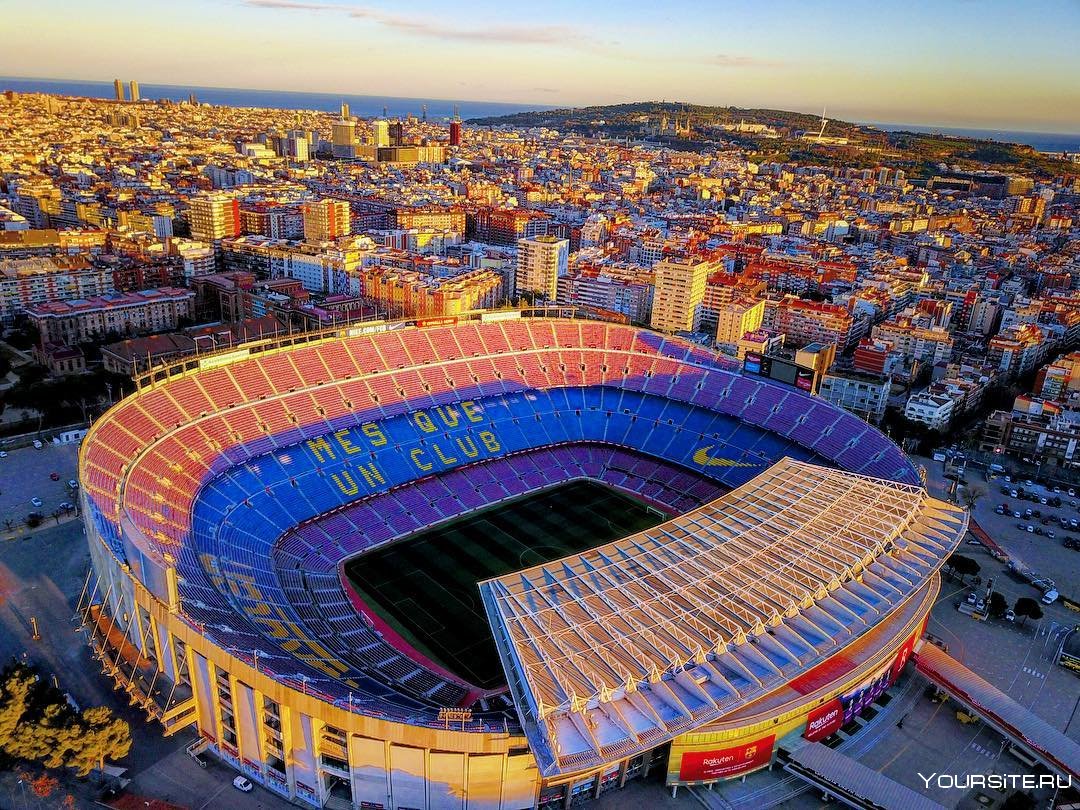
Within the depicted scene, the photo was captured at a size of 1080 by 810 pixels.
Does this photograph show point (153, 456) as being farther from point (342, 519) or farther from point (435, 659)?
point (435, 659)

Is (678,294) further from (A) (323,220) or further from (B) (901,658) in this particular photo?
(A) (323,220)

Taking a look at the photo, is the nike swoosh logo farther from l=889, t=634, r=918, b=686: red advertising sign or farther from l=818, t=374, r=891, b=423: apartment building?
l=889, t=634, r=918, b=686: red advertising sign

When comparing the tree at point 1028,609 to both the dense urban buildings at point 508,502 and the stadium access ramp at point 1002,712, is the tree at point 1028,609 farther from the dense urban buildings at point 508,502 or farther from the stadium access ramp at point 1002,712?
the stadium access ramp at point 1002,712

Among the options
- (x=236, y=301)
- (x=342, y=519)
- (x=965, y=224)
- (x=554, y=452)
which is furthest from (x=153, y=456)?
(x=965, y=224)

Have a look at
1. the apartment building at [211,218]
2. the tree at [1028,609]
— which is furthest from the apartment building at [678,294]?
the apartment building at [211,218]

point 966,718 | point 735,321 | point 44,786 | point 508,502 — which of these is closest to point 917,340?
point 735,321

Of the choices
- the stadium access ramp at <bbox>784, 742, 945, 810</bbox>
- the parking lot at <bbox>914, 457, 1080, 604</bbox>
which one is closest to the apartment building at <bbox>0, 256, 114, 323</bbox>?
the parking lot at <bbox>914, 457, 1080, 604</bbox>
